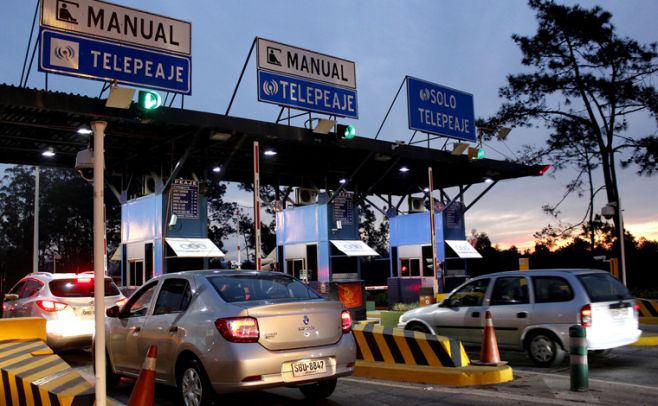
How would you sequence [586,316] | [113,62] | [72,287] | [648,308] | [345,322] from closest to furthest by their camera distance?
[345,322] < [586,316] < [72,287] < [113,62] < [648,308]

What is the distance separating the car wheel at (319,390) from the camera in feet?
23.4

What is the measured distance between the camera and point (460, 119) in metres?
22.4

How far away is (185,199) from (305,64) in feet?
17.6

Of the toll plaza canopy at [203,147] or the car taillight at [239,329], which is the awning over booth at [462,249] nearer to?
the toll plaza canopy at [203,147]

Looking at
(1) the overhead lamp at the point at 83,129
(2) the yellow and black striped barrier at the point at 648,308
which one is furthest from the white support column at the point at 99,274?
(2) the yellow and black striped barrier at the point at 648,308

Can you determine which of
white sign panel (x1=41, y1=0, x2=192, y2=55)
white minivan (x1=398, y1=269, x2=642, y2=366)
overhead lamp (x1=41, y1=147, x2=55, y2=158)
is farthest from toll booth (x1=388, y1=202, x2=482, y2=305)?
white minivan (x1=398, y1=269, x2=642, y2=366)

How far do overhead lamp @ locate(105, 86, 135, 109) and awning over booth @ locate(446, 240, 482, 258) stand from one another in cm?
1486

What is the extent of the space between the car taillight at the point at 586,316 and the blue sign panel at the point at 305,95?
10.7m

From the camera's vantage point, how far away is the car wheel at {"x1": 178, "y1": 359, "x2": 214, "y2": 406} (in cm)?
611

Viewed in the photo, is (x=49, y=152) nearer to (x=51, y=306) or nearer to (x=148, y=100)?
(x=148, y=100)

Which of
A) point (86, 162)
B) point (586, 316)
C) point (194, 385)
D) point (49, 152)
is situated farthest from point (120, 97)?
point (586, 316)

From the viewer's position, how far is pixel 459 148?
21531 millimetres

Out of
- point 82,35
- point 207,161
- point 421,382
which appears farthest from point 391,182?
point 421,382

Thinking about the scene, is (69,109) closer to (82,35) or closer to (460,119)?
(82,35)
